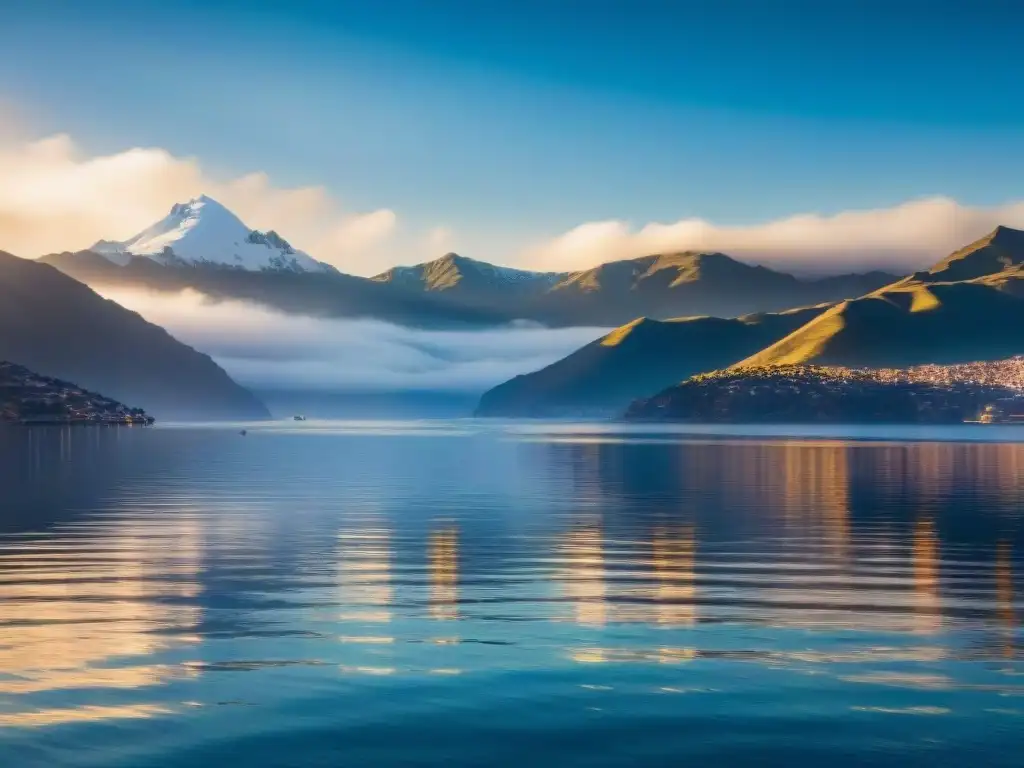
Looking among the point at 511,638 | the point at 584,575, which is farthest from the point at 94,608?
the point at 584,575

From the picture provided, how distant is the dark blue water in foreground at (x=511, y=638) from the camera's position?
2223cm

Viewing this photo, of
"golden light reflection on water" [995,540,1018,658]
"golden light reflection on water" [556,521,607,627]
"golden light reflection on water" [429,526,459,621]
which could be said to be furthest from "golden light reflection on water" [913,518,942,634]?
"golden light reflection on water" [429,526,459,621]

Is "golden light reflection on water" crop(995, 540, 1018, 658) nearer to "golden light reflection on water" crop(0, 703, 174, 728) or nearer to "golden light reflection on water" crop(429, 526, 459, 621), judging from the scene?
"golden light reflection on water" crop(429, 526, 459, 621)

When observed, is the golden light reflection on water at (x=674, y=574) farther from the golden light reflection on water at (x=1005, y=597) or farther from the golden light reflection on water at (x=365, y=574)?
the golden light reflection on water at (x=365, y=574)

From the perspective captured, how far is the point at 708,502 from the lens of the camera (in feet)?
271

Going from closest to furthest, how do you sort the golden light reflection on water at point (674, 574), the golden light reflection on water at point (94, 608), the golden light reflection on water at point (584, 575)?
the golden light reflection on water at point (94, 608) < the golden light reflection on water at point (674, 574) < the golden light reflection on water at point (584, 575)

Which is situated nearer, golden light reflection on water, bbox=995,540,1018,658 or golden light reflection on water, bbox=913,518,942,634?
golden light reflection on water, bbox=995,540,1018,658

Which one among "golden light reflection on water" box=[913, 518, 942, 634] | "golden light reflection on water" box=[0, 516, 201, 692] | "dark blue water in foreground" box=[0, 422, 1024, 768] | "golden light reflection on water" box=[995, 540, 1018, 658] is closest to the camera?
"dark blue water in foreground" box=[0, 422, 1024, 768]

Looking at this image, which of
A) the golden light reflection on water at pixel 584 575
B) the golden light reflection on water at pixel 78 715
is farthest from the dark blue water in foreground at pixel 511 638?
the golden light reflection on water at pixel 584 575

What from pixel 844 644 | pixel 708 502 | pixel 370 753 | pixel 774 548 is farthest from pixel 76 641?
pixel 708 502

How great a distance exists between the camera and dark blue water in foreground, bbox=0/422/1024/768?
72.9ft

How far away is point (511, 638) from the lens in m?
31.7

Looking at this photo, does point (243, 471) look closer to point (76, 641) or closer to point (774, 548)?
point (774, 548)

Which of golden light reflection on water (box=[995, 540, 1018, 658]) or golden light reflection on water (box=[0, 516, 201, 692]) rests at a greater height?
golden light reflection on water (box=[0, 516, 201, 692])
